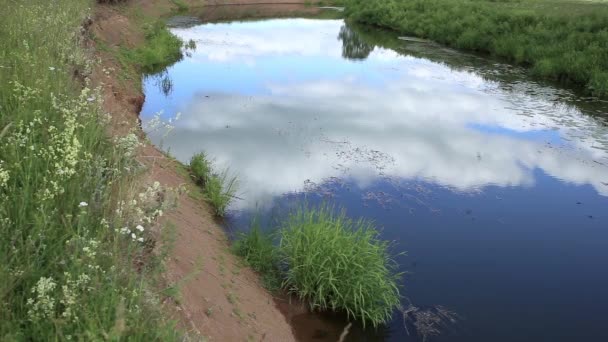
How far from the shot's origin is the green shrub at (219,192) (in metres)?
8.87

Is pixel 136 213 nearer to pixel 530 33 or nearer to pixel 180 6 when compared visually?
pixel 530 33

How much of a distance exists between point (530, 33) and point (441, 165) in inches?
576

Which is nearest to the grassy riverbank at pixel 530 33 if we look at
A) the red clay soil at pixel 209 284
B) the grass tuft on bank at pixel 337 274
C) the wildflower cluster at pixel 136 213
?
the grass tuft on bank at pixel 337 274

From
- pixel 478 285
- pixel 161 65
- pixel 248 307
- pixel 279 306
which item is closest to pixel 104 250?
pixel 248 307

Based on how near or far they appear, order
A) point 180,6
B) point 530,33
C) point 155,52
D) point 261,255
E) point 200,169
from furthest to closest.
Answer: point 180,6 → point 530,33 → point 155,52 → point 200,169 → point 261,255

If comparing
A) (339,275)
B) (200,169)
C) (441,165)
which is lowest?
(441,165)

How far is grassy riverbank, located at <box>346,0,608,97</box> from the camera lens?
763 inches

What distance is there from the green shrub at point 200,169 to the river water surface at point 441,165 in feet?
2.31

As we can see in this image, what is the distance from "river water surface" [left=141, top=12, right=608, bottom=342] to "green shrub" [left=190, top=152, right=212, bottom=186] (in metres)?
0.71

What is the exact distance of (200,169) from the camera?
10023 mm

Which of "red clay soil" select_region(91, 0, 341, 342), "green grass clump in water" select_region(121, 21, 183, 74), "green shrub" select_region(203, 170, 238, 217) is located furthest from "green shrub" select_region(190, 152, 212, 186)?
"green grass clump in water" select_region(121, 21, 183, 74)

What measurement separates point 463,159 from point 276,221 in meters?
5.80

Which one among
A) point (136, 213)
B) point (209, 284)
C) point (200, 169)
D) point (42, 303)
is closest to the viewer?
point (42, 303)

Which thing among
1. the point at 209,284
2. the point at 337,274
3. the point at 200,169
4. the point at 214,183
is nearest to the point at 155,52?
the point at 200,169
